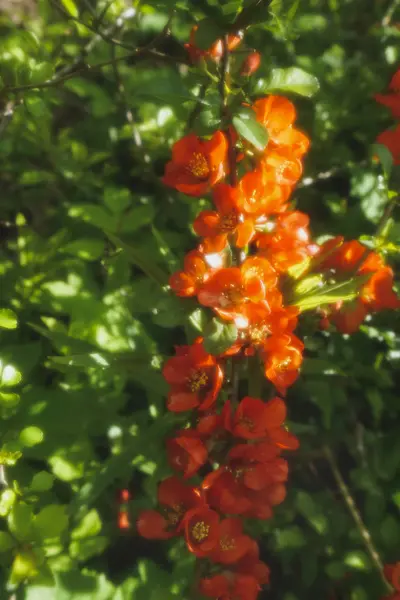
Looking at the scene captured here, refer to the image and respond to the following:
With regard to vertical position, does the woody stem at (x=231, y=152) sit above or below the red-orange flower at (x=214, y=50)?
below

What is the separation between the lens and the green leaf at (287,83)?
0.85 m

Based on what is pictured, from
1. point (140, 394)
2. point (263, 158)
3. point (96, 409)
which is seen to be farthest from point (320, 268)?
point (140, 394)

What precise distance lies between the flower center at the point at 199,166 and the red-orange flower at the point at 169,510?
0.50 meters

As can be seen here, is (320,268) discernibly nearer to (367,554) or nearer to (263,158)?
(263,158)

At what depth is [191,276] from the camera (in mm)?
902

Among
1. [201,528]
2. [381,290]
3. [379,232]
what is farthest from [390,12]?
[201,528]

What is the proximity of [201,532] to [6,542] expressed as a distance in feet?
0.97

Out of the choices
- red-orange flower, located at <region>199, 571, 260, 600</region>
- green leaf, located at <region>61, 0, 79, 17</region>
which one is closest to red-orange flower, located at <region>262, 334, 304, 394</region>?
red-orange flower, located at <region>199, 571, 260, 600</region>

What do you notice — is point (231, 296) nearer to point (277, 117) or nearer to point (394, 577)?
point (277, 117)

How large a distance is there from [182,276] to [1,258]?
2.35ft

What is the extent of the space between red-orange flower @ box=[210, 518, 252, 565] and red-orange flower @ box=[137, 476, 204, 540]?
0.07 meters

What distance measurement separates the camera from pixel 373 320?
1374 millimetres

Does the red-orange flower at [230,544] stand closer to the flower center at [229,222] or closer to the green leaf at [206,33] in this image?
the flower center at [229,222]

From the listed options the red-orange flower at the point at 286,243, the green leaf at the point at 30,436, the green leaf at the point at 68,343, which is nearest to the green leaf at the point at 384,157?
the red-orange flower at the point at 286,243
